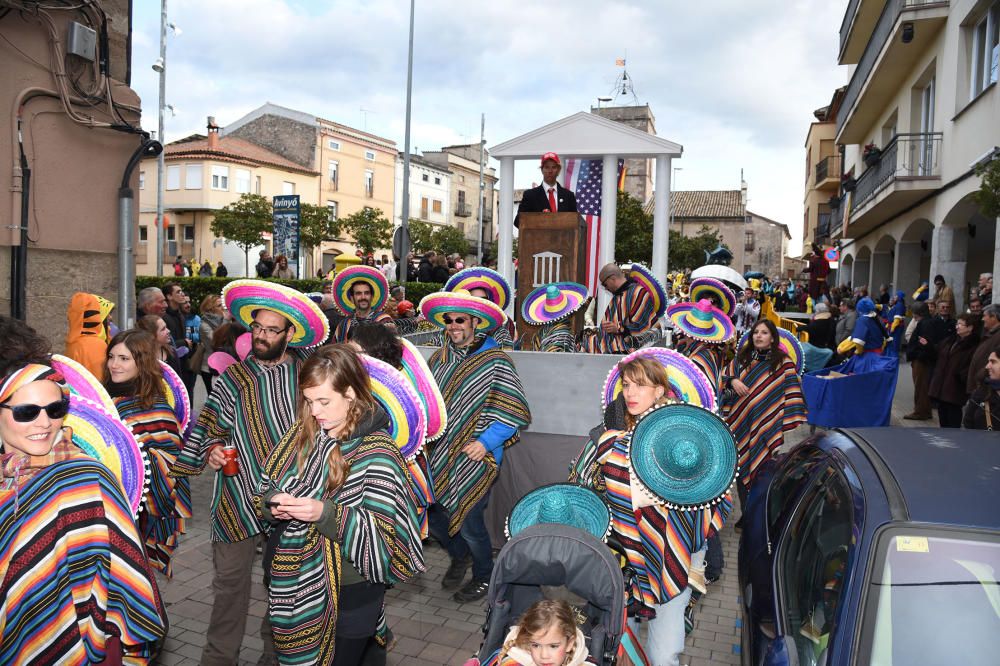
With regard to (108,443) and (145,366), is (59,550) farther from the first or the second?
(145,366)

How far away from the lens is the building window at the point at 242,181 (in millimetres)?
43000

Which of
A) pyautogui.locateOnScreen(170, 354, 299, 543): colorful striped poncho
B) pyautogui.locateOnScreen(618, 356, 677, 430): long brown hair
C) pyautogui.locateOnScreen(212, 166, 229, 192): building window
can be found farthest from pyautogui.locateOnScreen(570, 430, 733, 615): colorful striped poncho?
pyautogui.locateOnScreen(212, 166, 229, 192): building window

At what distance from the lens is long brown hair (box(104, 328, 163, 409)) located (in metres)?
3.96

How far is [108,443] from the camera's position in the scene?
8.76 feet

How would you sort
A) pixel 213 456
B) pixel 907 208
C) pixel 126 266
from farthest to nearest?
pixel 907 208
pixel 126 266
pixel 213 456

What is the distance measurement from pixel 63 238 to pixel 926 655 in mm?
8613

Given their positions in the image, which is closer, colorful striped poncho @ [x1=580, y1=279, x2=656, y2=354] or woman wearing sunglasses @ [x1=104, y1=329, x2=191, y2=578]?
woman wearing sunglasses @ [x1=104, y1=329, x2=191, y2=578]

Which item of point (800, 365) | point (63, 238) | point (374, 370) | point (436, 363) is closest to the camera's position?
point (374, 370)

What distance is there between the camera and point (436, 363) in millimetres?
5344

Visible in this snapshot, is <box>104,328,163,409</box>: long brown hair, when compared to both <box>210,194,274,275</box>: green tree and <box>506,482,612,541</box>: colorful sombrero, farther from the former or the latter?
<box>210,194,274,275</box>: green tree

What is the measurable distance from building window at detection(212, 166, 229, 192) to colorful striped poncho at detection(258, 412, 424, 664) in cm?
4291

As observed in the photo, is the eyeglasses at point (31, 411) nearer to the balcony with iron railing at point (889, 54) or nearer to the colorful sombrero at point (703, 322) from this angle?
the colorful sombrero at point (703, 322)

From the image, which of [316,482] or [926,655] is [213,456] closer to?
[316,482]

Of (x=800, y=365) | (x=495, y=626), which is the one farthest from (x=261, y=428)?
(x=800, y=365)
